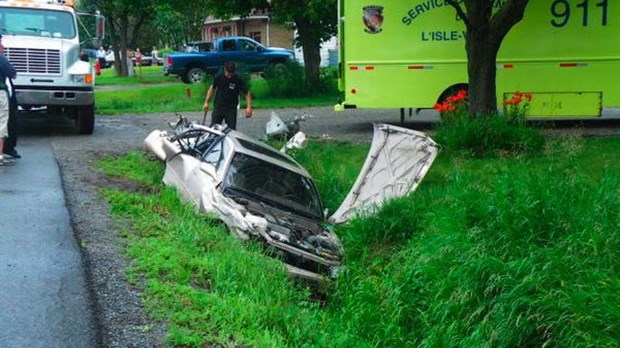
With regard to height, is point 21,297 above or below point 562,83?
below

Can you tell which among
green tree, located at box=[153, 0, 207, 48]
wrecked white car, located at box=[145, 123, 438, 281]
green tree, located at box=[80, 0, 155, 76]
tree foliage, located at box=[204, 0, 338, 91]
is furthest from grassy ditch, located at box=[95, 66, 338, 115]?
green tree, located at box=[153, 0, 207, 48]

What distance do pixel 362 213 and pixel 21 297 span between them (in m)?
4.49

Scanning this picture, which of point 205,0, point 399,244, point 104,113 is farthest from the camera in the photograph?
point 205,0

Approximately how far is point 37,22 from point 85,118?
2.13 meters

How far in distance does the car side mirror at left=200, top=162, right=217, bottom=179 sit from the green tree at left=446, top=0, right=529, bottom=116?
19.4ft

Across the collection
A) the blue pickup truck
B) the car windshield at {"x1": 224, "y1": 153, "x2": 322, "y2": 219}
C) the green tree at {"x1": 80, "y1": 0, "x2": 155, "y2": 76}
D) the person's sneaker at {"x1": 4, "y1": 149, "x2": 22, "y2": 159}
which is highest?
the green tree at {"x1": 80, "y1": 0, "x2": 155, "y2": 76}

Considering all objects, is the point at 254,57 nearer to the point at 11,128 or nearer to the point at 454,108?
the point at 454,108

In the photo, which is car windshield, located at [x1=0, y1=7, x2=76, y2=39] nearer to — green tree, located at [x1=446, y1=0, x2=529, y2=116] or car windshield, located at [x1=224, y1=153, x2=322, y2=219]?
green tree, located at [x1=446, y1=0, x2=529, y2=116]

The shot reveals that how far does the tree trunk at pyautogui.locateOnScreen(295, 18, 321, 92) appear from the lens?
24.8 metres

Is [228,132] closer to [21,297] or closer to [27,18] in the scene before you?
[21,297]

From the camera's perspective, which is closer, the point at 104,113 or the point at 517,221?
the point at 517,221

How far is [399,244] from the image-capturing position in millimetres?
8234

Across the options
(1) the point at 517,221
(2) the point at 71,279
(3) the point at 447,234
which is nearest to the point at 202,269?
(2) the point at 71,279

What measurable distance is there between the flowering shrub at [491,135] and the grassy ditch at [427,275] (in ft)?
10.3
